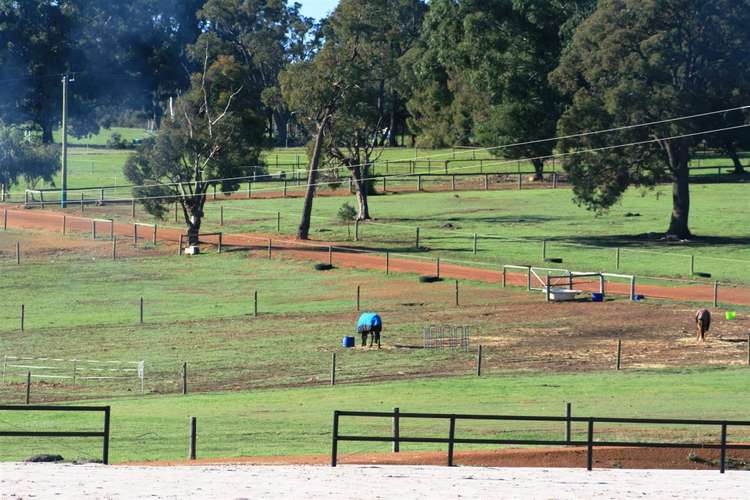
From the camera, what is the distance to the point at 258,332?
48.9 m

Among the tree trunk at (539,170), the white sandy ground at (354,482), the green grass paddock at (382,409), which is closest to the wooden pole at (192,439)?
the green grass paddock at (382,409)

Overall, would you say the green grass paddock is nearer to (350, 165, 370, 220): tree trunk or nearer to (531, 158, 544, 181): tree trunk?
(350, 165, 370, 220): tree trunk

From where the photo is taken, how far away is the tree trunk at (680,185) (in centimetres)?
7231

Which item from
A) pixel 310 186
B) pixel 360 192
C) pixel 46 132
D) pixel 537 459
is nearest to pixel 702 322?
pixel 537 459

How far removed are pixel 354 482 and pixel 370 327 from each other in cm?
2339

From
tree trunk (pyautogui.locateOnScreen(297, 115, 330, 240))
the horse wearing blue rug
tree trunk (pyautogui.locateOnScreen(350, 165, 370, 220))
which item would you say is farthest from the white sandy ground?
tree trunk (pyautogui.locateOnScreen(350, 165, 370, 220))

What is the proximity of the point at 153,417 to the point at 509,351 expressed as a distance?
14.8m

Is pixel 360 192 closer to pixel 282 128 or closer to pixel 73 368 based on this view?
pixel 73 368

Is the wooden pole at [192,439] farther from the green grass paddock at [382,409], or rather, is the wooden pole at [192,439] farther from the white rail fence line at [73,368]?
the white rail fence line at [73,368]

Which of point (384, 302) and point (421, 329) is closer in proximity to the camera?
point (421, 329)

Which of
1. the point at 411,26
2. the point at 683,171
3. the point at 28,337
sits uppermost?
the point at 411,26

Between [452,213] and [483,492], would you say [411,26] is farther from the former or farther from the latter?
[483,492]

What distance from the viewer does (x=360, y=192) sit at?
278 feet

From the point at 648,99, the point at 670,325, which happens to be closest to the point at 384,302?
the point at 670,325
